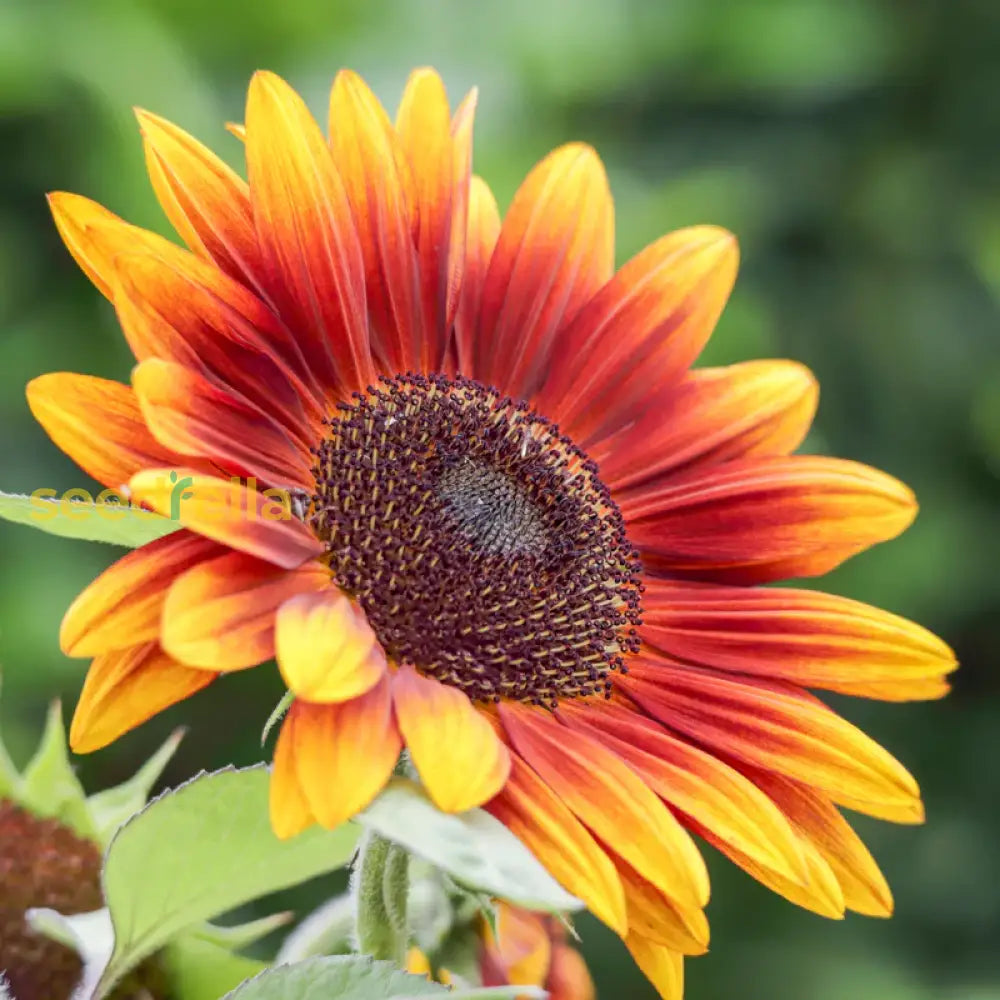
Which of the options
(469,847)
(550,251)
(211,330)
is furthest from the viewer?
(550,251)

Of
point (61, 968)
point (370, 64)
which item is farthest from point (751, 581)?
Result: point (370, 64)

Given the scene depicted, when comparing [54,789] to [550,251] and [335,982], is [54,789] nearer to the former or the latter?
[335,982]

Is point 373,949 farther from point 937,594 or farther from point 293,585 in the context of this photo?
point 937,594

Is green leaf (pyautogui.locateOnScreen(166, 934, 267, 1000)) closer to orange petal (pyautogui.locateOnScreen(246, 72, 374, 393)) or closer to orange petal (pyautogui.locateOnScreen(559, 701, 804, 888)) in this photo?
orange petal (pyautogui.locateOnScreen(559, 701, 804, 888))

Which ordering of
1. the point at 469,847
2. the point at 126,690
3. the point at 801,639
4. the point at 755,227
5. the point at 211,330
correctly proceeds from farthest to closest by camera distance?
the point at 755,227 → the point at 801,639 → the point at 211,330 → the point at 126,690 → the point at 469,847

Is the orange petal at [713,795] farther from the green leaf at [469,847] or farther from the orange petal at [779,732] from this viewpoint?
the green leaf at [469,847]

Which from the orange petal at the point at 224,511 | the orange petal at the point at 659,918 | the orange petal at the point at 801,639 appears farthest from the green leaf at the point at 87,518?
the orange petal at the point at 801,639

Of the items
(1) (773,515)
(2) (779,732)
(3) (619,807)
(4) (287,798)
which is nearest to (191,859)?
(4) (287,798)
